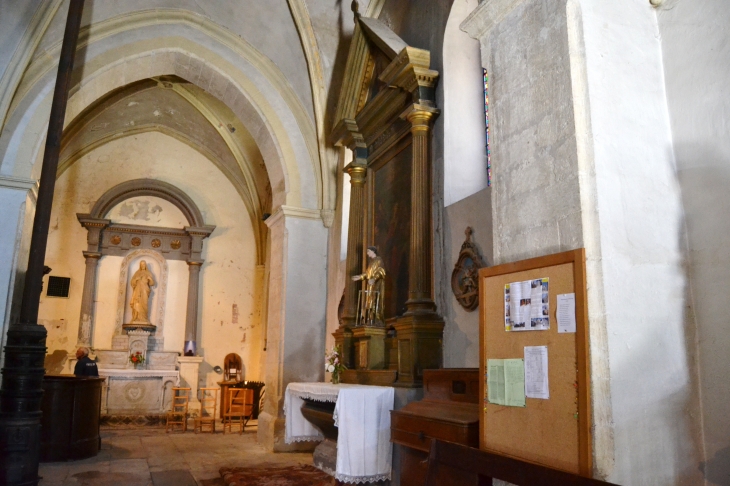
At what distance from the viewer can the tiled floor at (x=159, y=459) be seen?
6137 mm

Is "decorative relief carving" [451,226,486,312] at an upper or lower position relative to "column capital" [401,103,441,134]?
lower

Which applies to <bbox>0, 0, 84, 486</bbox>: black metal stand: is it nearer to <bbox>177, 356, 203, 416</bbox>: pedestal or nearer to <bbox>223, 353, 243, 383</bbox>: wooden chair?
<bbox>177, 356, 203, 416</bbox>: pedestal

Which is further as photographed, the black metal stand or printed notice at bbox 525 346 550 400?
the black metal stand

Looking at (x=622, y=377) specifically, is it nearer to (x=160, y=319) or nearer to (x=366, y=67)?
(x=366, y=67)

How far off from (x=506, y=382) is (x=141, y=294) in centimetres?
1080

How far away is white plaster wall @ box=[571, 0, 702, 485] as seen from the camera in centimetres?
278

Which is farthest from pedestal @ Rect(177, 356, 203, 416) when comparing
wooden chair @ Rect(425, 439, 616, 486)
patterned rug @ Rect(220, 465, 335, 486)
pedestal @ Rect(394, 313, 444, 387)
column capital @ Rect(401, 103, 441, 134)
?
wooden chair @ Rect(425, 439, 616, 486)

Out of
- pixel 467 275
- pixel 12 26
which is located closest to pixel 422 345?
pixel 467 275

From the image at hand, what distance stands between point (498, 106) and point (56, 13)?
6232 mm

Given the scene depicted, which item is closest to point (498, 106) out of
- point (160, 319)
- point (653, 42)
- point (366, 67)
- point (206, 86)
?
point (653, 42)

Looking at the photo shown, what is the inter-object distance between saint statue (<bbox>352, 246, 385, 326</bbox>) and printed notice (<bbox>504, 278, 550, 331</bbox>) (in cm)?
331

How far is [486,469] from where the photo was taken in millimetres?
2824

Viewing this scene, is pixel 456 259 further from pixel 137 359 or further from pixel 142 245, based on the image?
pixel 142 245

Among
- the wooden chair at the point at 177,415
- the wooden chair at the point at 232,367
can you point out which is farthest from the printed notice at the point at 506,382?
the wooden chair at the point at 232,367
